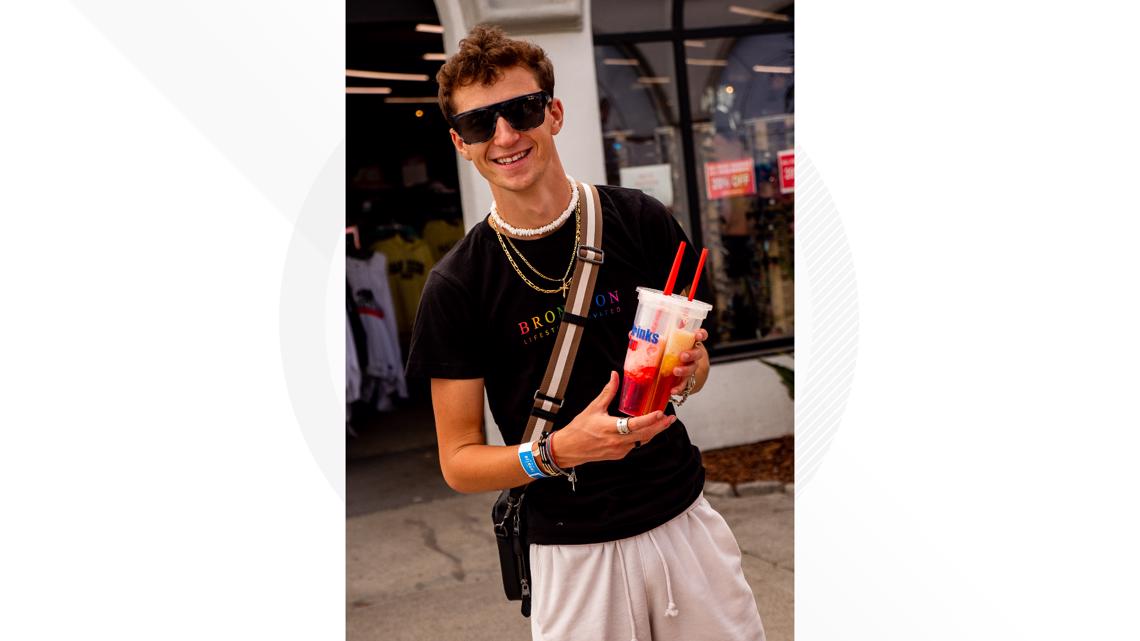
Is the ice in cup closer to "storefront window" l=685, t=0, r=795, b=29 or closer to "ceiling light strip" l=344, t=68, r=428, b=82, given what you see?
"storefront window" l=685, t=0, r=795, b=29

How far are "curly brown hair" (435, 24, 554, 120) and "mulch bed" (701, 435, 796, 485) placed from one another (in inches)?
193

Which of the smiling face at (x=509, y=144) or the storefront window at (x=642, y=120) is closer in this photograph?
the smiling face at (x=509, y=144)

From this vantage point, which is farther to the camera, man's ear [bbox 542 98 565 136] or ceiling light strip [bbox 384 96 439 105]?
ceiling light strip [bbox 384 96 439 105]

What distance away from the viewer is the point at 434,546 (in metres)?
6.29

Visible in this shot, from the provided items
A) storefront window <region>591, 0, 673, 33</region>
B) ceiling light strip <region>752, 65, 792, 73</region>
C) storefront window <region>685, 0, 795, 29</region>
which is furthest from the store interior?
ceiling light strip <region>752, 65, 792, 73</region>

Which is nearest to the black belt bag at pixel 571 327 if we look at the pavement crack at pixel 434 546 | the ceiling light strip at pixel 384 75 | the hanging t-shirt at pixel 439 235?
the pavement crack at pixel 434 546

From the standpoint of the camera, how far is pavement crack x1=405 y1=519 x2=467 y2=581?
18.9 ft

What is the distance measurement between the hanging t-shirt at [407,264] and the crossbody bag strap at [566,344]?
778 centimetres

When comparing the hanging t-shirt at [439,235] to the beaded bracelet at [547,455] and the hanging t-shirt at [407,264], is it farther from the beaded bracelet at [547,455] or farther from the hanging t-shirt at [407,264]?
the beaded bracelet at [547,455]

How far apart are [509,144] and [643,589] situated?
1171 millimetres

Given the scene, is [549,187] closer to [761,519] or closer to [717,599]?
[717,599]

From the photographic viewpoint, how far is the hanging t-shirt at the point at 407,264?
33.0 ft

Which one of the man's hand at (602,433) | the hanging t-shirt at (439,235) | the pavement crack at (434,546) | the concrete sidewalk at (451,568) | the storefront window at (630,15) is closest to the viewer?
the man's hand at (602,433)
